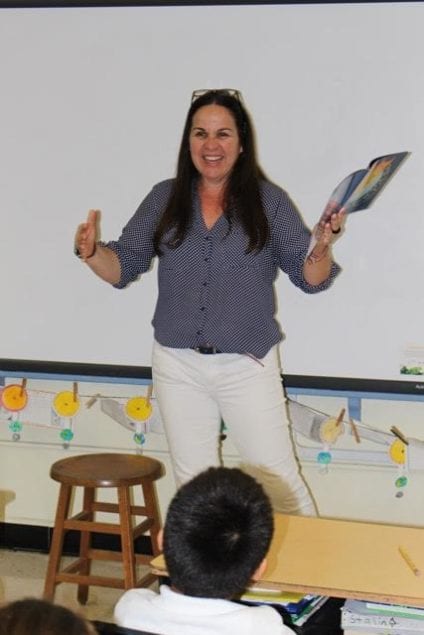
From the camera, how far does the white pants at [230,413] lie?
3074 mm

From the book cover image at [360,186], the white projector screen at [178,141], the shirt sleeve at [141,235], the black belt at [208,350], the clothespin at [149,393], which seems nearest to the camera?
the book cover image at [360,186]

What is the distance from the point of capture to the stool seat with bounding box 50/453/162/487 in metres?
3.38

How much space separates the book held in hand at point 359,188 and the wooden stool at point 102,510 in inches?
43.4

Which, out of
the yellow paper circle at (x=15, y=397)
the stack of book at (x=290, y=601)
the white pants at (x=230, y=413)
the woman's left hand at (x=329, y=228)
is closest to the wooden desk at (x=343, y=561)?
the stack of book at (x=290, y=601)

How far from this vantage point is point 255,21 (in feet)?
11.6

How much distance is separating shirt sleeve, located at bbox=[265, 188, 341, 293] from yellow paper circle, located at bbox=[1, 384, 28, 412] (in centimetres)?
136

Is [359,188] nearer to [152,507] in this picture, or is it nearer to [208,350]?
[208,350]

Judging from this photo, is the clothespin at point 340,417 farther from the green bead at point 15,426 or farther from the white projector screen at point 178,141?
the green bead at point 15,426

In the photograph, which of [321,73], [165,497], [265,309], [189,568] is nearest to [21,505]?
[165,497]

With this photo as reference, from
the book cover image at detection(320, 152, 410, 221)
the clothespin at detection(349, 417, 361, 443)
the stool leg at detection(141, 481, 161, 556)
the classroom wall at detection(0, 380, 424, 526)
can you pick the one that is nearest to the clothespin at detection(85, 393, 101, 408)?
the classroom wall at detection(0, 380, 424, 526)

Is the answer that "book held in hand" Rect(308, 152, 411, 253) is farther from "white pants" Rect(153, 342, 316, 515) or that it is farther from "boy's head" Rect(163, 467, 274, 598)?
"boy's head" Rect(163, 467, 274, 598)

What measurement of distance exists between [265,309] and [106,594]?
4.19 ft

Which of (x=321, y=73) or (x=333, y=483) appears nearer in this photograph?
(x=321, y=73)

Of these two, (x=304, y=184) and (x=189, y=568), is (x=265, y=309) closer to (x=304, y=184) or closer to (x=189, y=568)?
(x=304, y=184)
